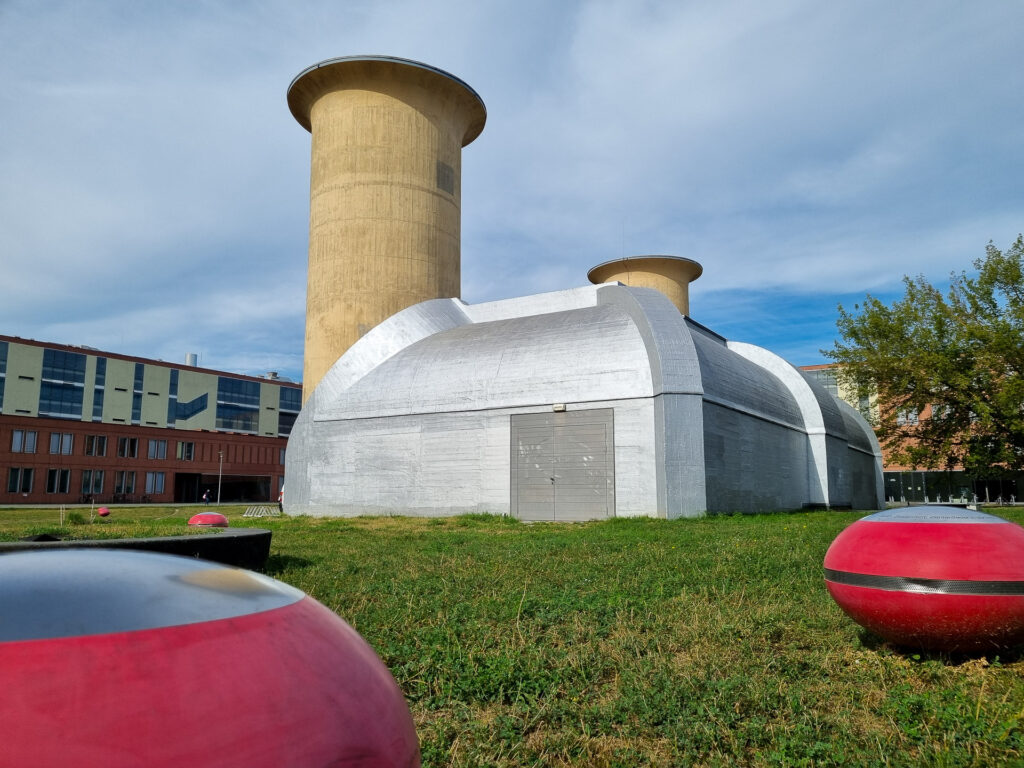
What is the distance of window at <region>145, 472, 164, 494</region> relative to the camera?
65.6 meters

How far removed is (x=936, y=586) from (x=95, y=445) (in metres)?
67.7

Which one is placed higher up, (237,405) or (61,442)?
(237,405)

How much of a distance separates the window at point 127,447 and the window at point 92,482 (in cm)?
243

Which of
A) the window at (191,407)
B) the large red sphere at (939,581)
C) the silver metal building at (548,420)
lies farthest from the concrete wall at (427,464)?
the window at (191,407)

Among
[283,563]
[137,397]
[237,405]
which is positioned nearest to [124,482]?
[137,397]

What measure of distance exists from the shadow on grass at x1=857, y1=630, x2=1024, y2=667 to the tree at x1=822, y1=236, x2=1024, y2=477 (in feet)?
91.5

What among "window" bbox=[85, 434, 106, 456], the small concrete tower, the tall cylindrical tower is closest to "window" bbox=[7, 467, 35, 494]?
"window" bbox=[85, 434, 106, 456]

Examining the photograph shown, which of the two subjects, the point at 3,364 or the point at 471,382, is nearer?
the point at 471,382

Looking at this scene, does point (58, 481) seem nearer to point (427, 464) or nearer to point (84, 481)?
point (84, 481)

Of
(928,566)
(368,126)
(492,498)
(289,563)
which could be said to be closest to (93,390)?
(368,126)

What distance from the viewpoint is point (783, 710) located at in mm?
4559

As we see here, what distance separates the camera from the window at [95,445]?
6197 centimetres

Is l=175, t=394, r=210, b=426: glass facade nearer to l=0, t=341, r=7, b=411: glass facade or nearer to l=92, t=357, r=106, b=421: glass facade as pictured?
l=92, t=357, r=106, b=421: glass facade

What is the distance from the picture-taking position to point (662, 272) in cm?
5800
